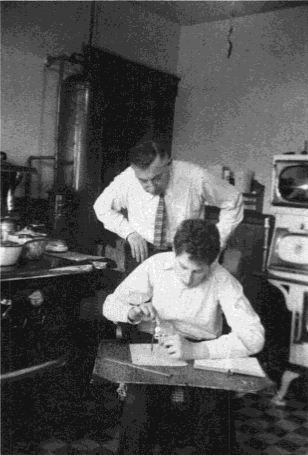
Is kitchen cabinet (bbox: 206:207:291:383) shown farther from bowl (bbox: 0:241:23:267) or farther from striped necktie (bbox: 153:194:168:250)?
bowl (bbox: 0:241:23:267)

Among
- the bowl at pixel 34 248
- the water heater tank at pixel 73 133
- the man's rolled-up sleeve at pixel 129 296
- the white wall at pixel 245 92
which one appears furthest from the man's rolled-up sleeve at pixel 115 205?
the white wall at pixel 245 92

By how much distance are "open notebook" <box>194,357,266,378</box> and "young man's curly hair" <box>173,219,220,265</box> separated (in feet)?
1.56

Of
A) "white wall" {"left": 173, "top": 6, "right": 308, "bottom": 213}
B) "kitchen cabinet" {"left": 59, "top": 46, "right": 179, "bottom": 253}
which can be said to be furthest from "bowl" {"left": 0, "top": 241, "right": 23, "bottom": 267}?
"white wall" {"left": 173, "top": 6, "right": 308, "bottom": 213}

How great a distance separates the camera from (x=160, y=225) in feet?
12.1

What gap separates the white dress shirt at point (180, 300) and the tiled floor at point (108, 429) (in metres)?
0.82

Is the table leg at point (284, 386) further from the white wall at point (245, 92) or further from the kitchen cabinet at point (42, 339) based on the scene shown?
the white wall at point (245, 92)

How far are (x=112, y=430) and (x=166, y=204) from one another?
1518 mm

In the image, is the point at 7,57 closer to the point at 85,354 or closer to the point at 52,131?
the point at 52,131

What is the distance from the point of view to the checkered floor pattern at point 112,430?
2.96m

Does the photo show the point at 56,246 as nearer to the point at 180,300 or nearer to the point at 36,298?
the point at 36,298

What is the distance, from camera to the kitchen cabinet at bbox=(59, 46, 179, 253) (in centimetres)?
601

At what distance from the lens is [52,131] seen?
6.14 meters

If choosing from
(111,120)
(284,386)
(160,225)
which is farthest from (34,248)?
(111,120)

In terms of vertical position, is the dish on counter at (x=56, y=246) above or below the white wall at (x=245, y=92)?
below
